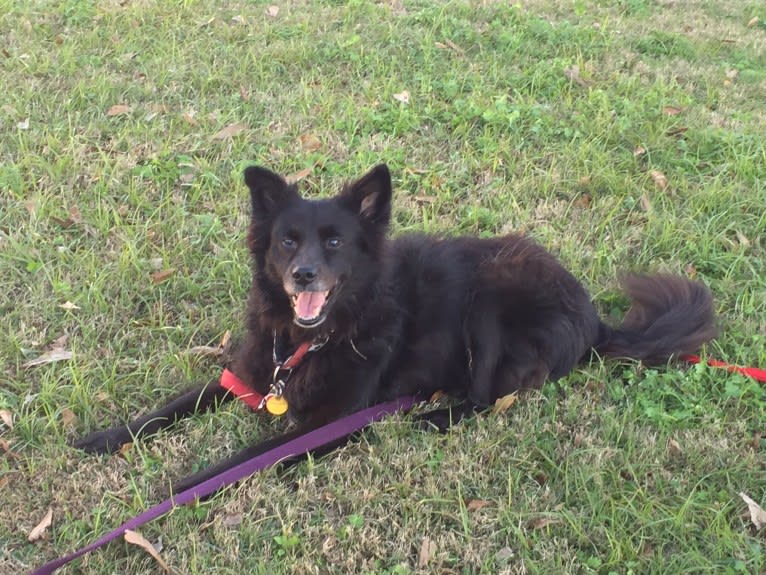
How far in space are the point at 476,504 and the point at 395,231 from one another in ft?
6.04

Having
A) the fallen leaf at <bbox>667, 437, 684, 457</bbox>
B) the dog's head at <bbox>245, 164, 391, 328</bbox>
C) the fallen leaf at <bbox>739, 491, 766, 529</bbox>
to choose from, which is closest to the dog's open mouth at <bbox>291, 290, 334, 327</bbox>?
the dog's head at <bbox>245, 164, 391, 328</bbox>

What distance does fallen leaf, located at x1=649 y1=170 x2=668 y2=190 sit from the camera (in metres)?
4.31

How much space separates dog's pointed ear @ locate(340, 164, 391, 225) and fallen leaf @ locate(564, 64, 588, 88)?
3115mm

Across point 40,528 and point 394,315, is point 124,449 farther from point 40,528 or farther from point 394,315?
point 394,315

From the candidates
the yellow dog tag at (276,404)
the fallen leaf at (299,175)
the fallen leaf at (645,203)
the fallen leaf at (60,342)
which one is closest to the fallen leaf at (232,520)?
the yellow dog tag at (276,404)

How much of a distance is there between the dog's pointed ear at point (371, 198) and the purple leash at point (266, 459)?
2.60ft

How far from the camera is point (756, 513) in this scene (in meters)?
2.43

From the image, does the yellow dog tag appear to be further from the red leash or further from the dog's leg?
the red leash

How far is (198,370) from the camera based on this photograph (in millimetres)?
3125

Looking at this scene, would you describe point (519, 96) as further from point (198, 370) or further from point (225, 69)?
point (198, 370)

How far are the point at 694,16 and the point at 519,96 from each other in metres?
3.36

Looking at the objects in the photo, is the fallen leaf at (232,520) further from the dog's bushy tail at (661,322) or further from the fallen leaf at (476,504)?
the dog's bushy tail at (661,322)

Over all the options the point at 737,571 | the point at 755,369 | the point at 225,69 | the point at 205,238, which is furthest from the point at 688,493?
the point at 225,69

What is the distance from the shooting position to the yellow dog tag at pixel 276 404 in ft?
9.26
